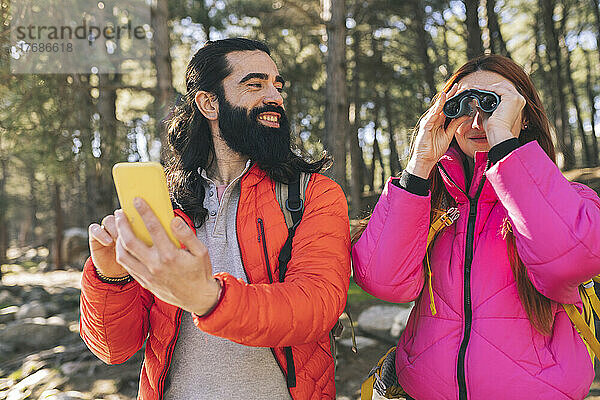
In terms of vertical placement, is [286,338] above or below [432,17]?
below

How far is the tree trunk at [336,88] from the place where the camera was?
910cm

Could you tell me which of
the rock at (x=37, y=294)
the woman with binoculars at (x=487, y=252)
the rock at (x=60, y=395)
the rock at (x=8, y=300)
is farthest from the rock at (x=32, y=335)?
the woman with binoculars at (x=487, y=252)

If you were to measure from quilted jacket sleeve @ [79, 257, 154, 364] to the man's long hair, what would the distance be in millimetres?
448

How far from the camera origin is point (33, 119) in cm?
774

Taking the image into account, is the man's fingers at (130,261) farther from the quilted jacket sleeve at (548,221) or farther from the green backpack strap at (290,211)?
the quilted jacket sleeve at (548,221)

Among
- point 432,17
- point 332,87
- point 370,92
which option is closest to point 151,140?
point 332,87

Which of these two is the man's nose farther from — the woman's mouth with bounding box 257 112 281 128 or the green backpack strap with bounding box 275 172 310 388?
the green backpack strap with bounding box 275 172 310 388

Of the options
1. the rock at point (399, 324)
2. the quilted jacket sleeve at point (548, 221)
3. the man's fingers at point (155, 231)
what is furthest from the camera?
the rock at point (399, 324)

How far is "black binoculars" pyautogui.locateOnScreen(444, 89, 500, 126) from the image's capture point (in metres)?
1.93

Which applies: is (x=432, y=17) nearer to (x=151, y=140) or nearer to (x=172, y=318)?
(x=151, y=140)

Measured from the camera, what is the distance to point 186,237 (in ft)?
4.28

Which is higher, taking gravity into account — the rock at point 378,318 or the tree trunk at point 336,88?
the tree trunk at point 336,88

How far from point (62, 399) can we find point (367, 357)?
3.41 metres

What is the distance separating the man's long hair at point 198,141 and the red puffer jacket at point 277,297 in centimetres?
9
